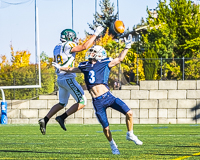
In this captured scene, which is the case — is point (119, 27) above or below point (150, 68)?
above

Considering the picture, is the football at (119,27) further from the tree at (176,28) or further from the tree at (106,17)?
the tree at (106,17)

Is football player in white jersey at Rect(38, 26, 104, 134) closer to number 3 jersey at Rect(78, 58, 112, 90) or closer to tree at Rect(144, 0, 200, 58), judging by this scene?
number 3 jersey at Rect(78, 58, 112, 90)

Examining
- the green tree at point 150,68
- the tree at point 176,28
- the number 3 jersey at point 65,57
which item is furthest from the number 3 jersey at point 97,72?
the tree at point 176,28

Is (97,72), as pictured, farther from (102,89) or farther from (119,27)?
(119,27)

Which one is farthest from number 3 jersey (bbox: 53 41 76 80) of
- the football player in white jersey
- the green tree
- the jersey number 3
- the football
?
the green tree

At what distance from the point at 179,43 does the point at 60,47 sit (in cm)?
2831

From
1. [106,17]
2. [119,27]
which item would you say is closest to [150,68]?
[119,27]

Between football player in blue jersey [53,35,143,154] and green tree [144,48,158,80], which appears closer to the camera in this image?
football player in blue jersey [53,35,143,154]

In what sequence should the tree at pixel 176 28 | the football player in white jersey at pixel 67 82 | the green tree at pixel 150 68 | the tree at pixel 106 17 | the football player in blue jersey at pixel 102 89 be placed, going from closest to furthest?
the football player in blue jersey at pixel 102 89 → the football player in white jersey at pixel 67 82 → the green tree at pixel 150 68 → the tree at pixel 176 28 → the tree at pixel 106 17

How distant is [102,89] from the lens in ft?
26.5

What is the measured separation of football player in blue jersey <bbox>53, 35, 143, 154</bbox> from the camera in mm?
8016

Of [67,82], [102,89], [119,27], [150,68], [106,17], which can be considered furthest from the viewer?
[106,17]

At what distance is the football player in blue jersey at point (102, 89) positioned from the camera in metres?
8.02

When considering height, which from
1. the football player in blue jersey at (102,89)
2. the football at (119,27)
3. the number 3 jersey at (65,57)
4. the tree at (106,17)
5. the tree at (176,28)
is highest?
the tree at (106,17)
